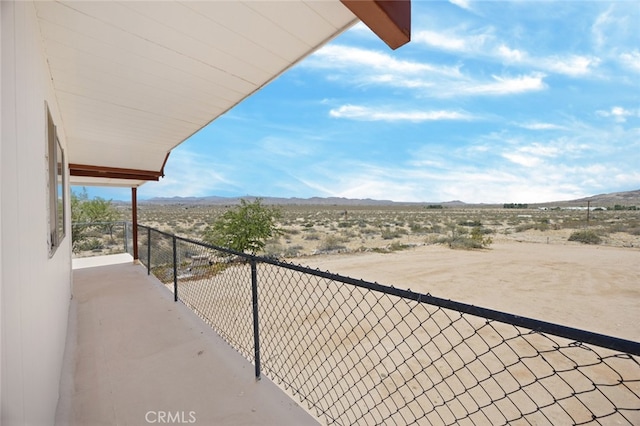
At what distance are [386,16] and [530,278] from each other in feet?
29.4

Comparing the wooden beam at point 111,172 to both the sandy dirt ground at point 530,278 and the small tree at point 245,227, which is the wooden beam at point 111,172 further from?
the sandy dirt ground at point 530,278

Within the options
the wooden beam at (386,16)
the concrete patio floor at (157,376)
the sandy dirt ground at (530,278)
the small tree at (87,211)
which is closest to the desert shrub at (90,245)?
the small tree at (87,211)

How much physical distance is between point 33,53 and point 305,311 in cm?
481

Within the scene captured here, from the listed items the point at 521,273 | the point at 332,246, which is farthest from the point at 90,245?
the point at 521,273

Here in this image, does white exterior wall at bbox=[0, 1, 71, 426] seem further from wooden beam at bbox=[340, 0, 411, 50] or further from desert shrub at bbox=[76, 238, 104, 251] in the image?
desert shrub at bbox=[76, 238, 104, 251]

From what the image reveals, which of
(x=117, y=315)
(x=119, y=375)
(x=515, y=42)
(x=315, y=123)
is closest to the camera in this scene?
(x=119, y=375)

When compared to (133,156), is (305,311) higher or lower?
lower

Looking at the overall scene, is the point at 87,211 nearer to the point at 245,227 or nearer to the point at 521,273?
the point at 245,227

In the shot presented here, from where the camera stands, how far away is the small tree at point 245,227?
942 centimetres

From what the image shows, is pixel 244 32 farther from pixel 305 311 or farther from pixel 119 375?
pixel 305 311

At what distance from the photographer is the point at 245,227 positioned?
9.50 meters

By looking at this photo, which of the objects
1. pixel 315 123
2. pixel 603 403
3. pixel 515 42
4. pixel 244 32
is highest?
pixel 315 123

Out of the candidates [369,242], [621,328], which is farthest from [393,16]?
[369,242]

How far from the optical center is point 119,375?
2.40m
